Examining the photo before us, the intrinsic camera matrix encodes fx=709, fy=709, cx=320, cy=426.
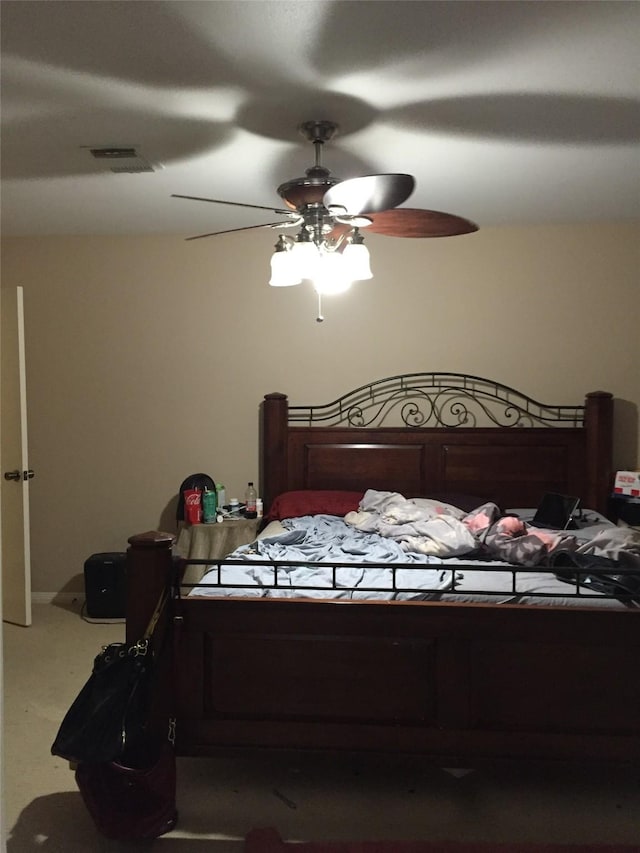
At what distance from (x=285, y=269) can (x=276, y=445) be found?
1.82 metres

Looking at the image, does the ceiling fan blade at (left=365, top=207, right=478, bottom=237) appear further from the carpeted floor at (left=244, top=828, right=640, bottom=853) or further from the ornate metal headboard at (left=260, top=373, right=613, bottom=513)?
the carpeted floor at (left=244, top=828, right=640, bottom=853)

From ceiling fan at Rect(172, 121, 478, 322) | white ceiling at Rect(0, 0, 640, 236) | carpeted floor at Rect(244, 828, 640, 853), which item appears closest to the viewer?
white ceiling at Rect(0, 0, 640, 236)

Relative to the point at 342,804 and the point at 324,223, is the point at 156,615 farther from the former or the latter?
the point at 324,223

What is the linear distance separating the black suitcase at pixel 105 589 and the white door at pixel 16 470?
0.34 metres

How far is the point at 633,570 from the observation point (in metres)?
2.20

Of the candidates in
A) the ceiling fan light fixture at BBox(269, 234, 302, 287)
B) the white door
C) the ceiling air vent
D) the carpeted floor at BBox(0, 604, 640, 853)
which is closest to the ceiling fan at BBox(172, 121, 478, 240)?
the ceiling fan light fixture at BBox(269, 234, 302, 287)

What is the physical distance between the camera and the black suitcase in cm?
411

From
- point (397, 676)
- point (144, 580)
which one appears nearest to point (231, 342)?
point (144, 580)

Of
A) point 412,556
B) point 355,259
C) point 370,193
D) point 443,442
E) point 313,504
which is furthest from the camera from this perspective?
point 443,442

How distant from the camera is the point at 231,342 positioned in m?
4.40

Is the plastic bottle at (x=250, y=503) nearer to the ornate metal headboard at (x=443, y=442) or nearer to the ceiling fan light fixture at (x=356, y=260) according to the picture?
the ornate metal headboard at (x=443, y=442)

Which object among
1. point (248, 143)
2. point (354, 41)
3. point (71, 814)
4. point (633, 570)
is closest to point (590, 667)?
point (633, 570)

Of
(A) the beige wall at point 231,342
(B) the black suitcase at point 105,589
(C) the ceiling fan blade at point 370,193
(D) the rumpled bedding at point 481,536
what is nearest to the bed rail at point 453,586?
(D) the rumpled bedding at point 481,536

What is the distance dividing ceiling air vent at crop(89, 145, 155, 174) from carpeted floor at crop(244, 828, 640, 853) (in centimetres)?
252
